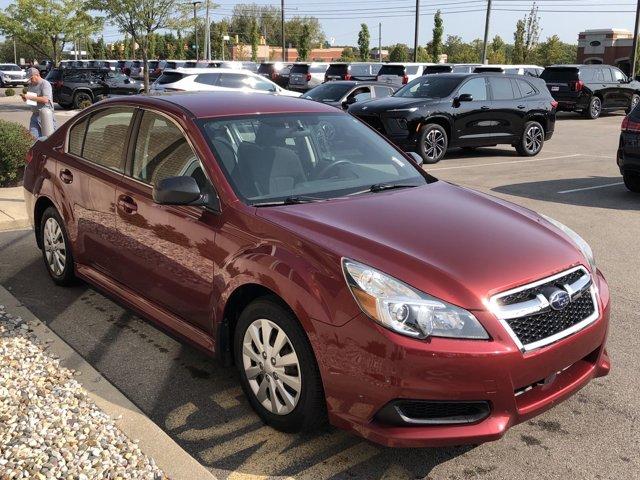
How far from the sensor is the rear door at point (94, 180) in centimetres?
452

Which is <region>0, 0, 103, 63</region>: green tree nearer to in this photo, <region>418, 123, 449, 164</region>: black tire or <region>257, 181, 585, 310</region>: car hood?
<region>418, 123, 449, 164</region>: black tire

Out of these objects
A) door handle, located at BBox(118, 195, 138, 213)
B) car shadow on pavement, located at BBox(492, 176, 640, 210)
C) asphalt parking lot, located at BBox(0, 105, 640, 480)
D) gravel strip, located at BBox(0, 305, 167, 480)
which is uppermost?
door handle, located at BBox(118, 195, 138, 213)

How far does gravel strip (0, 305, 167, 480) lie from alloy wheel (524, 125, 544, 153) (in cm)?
1268

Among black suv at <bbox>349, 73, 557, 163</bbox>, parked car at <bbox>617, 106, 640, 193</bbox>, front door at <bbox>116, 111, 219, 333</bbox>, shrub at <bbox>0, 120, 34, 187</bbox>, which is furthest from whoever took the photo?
black suv at <bbox>349, 73, 557, 163</bbox>

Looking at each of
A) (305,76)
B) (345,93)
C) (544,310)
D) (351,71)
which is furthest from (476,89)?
(305,76)

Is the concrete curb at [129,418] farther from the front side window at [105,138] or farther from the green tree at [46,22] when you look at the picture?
the green tree at [46,22]

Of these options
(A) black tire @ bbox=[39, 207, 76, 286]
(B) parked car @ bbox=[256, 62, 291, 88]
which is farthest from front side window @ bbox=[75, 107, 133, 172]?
(B) parked car @ bbox=[256, 62, 291, 88]

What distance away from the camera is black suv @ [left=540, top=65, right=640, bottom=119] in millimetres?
24406

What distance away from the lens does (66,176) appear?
5.09 metres

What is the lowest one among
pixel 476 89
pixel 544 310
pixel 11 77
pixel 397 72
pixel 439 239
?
pixel 544 310

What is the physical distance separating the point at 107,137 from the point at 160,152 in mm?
787

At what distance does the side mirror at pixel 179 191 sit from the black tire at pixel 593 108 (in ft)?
78.5

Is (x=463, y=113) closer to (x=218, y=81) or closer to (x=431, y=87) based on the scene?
(x=431, y=87)

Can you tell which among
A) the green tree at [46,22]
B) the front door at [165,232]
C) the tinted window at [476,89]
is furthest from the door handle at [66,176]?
the green tree at [46,22]
